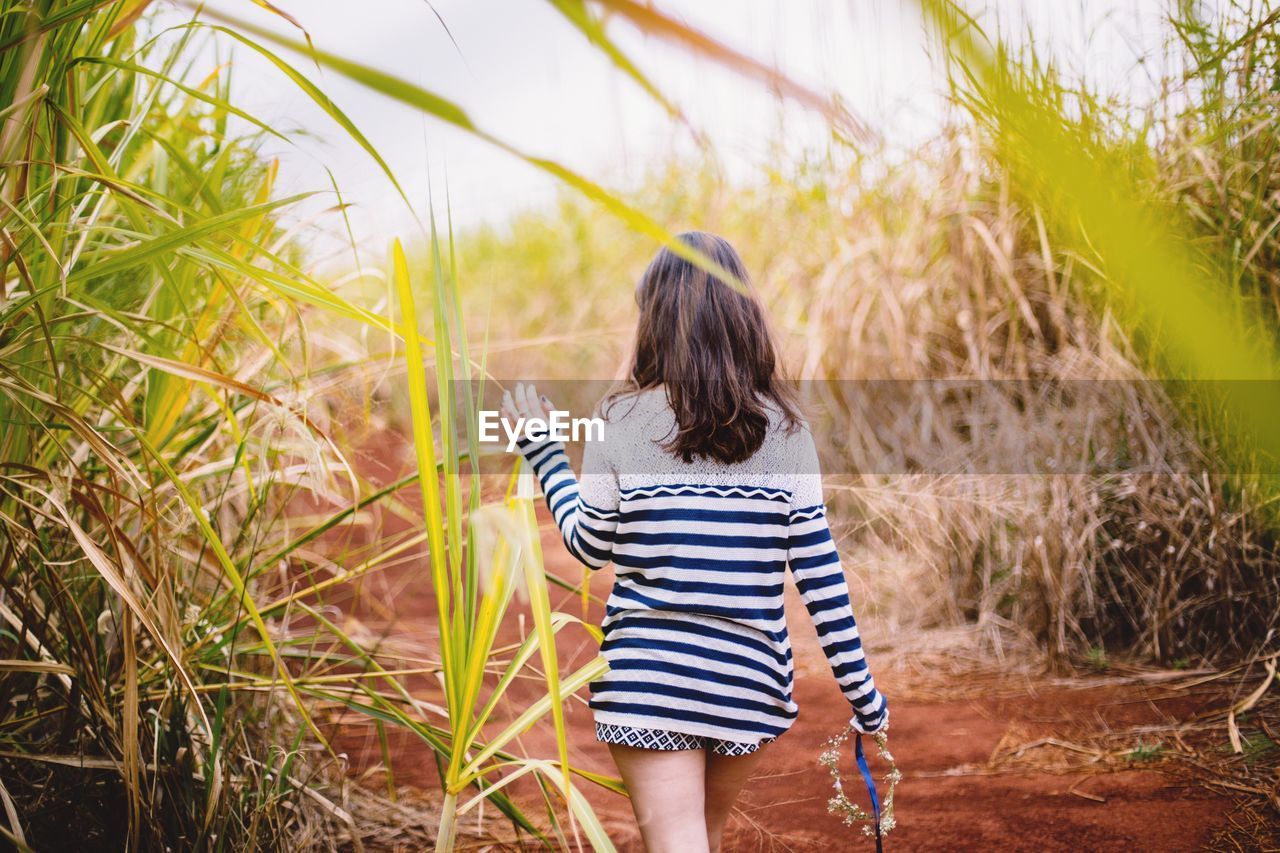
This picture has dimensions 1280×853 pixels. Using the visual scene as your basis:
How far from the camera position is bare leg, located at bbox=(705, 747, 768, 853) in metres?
1.58

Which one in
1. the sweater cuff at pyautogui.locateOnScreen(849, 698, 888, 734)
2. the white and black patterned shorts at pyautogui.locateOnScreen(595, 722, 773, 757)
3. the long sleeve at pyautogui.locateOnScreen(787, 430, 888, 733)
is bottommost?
the sweater cuff at pyautogui.locateOnScreen(849, 698, 888, 734)

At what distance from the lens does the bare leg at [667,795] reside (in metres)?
1.49

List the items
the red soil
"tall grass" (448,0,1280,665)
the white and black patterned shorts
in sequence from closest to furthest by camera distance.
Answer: the white and black patterned shorts → the red soil → "tall grass" (448,0,1280,665)

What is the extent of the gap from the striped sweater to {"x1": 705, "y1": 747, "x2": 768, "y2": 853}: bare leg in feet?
0.31

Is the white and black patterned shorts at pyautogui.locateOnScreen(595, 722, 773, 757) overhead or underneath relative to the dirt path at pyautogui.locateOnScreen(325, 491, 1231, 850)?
overhead

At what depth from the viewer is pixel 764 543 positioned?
5.08ft

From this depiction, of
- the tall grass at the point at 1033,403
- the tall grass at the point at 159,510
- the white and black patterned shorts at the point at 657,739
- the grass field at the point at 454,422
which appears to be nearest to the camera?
the grass field at the point at 454,422

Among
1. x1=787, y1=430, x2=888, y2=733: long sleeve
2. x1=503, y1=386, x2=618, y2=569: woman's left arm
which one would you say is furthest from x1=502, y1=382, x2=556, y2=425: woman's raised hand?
x1=787, y1=430, x2=888, y2=733: long sleeve

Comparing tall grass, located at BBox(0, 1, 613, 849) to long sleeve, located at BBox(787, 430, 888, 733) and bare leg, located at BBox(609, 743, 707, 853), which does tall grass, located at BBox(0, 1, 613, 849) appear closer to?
bare leg, located at BBox(609, 743, 707, 853)

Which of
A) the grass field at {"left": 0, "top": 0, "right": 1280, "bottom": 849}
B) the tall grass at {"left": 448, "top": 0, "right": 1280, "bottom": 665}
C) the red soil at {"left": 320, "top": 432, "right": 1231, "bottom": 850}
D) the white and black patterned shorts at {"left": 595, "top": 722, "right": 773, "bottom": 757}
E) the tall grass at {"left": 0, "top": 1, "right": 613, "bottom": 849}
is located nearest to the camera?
the grass field at {"left": 0, "top": 0, "right": 1280, "bottom": 849}

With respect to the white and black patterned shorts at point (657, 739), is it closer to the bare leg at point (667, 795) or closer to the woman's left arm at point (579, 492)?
the bare leg at point (667, 795)

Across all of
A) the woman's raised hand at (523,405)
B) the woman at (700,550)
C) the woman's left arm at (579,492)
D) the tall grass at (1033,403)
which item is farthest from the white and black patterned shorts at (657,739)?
the tall grass at (1033,403)

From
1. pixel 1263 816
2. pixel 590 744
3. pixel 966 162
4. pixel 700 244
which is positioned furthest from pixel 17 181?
pixel 966 162

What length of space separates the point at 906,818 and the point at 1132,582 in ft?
4.23
